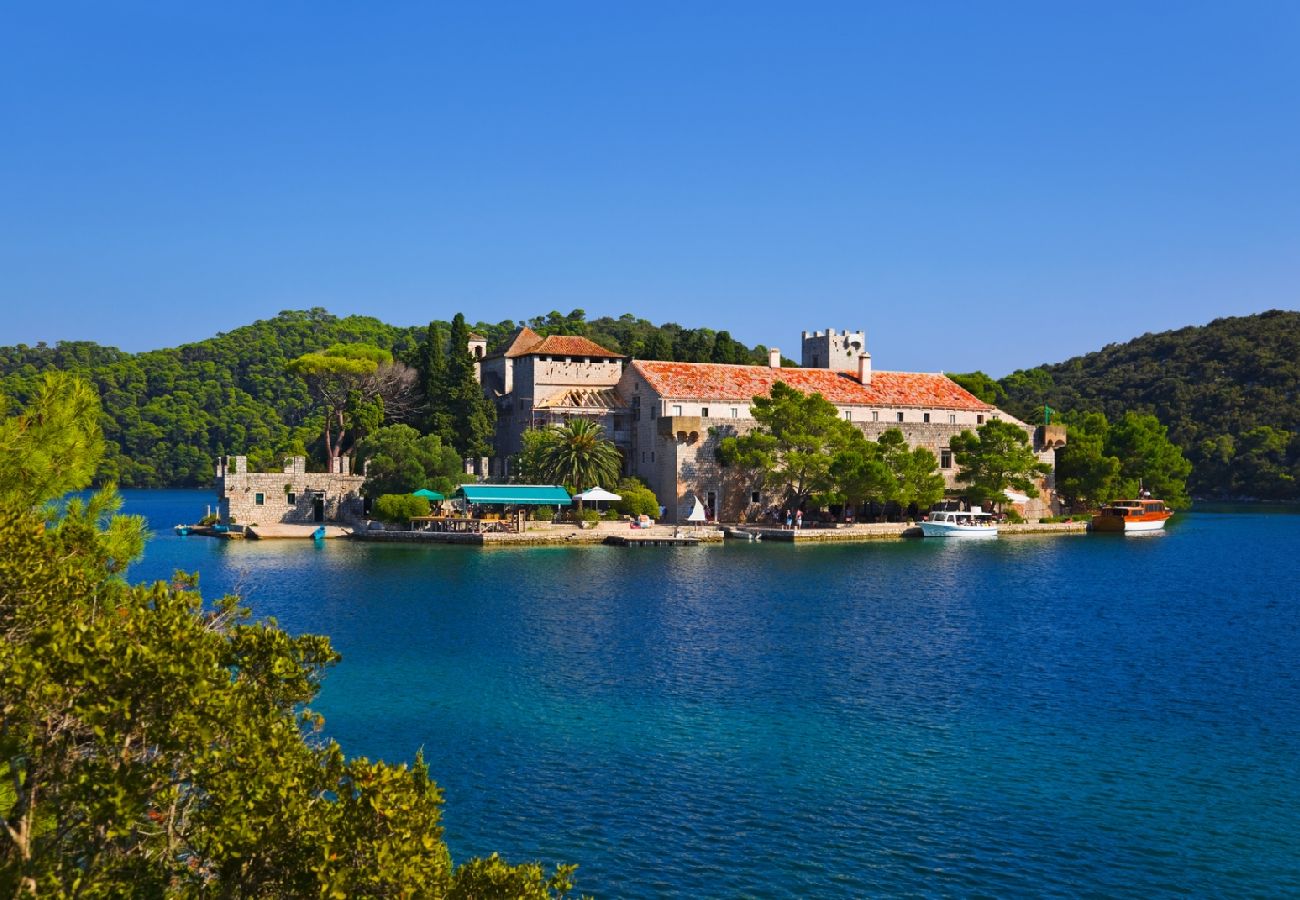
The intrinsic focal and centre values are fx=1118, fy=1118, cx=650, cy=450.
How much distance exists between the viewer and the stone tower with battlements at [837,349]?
65.2m

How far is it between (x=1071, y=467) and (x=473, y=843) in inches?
2316

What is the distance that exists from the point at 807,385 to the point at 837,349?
635 centimetres

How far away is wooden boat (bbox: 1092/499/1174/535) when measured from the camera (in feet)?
199

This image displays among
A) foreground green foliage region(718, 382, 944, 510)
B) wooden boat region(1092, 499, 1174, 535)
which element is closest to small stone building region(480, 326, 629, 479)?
foreground green foliage region(718, 382, 944, 510)

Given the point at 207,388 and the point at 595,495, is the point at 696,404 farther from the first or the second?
the point at 207,388

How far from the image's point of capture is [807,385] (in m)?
60.1

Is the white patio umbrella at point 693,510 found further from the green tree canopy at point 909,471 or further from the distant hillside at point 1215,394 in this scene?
the distant hillside at point 1215,394

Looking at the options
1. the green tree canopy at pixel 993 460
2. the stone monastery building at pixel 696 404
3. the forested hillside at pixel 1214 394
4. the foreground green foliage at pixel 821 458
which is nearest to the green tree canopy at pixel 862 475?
the foreground green foliage at pixel 821 458

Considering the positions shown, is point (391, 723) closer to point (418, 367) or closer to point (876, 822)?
point (876, 822)

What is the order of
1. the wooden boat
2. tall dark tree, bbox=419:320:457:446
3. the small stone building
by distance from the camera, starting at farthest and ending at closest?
the wooden boat → the small stone building → tall dark tree, bbox=419:320:457:446

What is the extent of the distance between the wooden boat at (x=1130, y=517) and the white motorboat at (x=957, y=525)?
8.06 meters

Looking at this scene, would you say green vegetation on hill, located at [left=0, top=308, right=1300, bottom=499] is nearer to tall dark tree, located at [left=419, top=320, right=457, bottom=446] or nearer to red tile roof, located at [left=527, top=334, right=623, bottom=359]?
red tile roof, located at [left=527, top=334, right=623, bottom=359]

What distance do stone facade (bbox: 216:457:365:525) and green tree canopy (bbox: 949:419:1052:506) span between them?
3095cm

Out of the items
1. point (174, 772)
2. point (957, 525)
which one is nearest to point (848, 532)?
point (957, 525)
